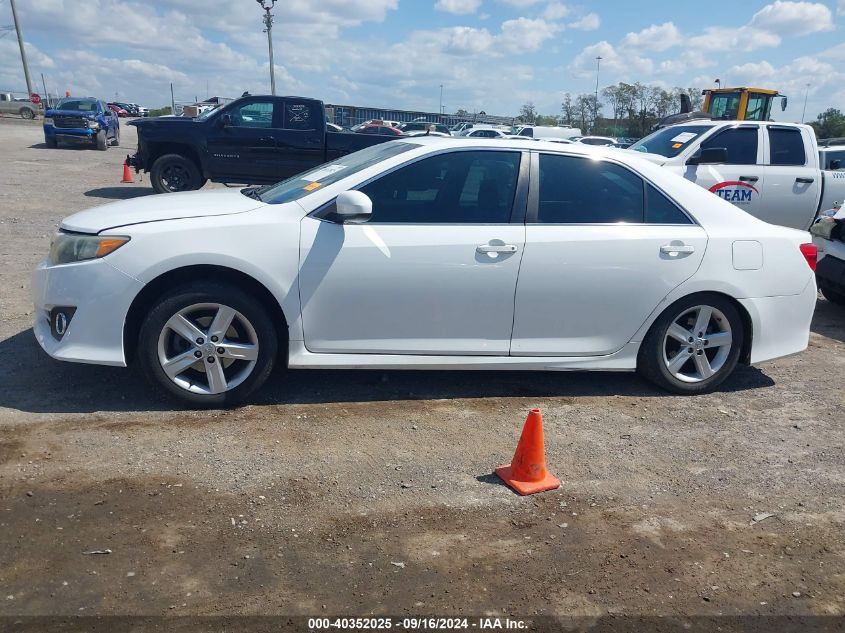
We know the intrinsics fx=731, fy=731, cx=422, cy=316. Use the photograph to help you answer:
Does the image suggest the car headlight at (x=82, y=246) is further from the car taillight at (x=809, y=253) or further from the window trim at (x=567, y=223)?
the car taillight at (x=809, y=253)

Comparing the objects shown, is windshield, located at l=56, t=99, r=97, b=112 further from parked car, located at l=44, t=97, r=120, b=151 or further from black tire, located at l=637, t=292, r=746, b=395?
→ black tire, located at l=637, t=292, r=746, b=395

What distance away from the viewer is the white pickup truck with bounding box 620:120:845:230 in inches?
381

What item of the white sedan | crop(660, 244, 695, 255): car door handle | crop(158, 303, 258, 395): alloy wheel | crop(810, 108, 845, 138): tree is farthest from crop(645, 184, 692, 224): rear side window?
crop(810, 108, 845, 138): tree

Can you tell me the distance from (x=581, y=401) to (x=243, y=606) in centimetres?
286

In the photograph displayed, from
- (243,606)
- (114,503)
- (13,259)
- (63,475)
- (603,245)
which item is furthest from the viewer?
(13,259)

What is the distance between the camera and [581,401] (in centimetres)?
495

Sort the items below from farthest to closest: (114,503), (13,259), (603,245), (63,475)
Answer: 1. (13,259)
2. (603,245)
3. (63,475)
4. (114,503)

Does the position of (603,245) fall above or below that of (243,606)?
above

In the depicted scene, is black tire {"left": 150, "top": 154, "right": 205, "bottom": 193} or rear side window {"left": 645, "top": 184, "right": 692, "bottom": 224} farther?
black tire {"left": 150, "top": 154, "right": 205, "bottom": 193}

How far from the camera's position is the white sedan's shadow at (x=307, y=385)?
14.7 feet

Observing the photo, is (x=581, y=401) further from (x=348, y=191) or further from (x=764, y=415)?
(x=348, y=191)

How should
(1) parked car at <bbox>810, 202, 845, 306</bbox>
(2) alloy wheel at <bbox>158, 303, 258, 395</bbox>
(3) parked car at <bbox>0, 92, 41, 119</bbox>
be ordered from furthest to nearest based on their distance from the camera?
(3) parked car at <bbox>0, 92, 41, 119</bbox> → (1) parked car at <bbox>810, 202, 845, 306</bbox> → (2) alloy wheel at <bbox>158, 303, 258, 395</bbox>

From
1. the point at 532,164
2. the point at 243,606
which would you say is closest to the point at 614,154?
the point at 532,164

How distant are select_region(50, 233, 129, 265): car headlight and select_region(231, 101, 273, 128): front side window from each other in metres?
9.52
